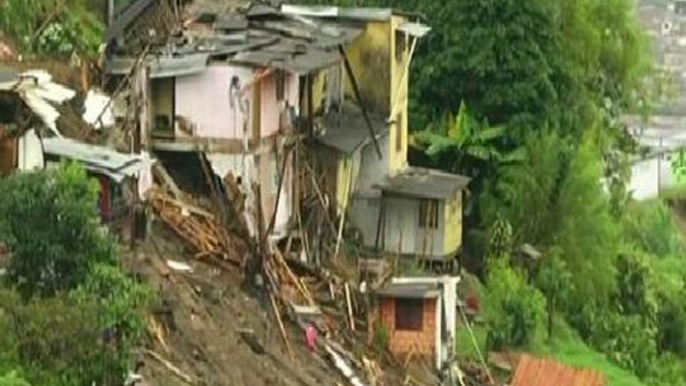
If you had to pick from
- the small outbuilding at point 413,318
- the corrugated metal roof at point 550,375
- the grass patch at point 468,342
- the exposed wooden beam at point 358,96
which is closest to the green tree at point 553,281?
the grass patch at point 468,342

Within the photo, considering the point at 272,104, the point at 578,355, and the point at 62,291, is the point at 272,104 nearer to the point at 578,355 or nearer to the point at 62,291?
the point at 578,355

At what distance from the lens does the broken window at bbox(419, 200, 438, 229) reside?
28.9 m

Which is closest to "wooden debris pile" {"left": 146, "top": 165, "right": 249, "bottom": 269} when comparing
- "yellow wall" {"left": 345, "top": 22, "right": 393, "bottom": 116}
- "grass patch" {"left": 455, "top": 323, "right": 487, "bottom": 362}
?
"grass patch" {"left": 455, "top": 323, "right": 487, "bottom": 362}

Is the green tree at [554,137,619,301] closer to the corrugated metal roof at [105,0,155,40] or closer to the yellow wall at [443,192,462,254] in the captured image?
the yellow wall at [443,192,462,254]

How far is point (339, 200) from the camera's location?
28016 millimetres

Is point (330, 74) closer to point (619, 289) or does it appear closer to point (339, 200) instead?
point (339, 200)

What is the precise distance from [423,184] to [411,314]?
4.92m

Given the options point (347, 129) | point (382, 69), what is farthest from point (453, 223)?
point (382, 69)

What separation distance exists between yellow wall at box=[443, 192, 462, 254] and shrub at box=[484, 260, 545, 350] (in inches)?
40.9

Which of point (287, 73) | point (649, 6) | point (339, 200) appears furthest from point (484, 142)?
point (649, 6)

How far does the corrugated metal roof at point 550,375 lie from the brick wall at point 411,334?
1.50 metres

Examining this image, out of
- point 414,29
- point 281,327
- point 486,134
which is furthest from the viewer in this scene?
point 486,134

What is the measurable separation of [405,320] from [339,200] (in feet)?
12.1

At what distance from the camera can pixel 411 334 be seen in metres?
24.9
